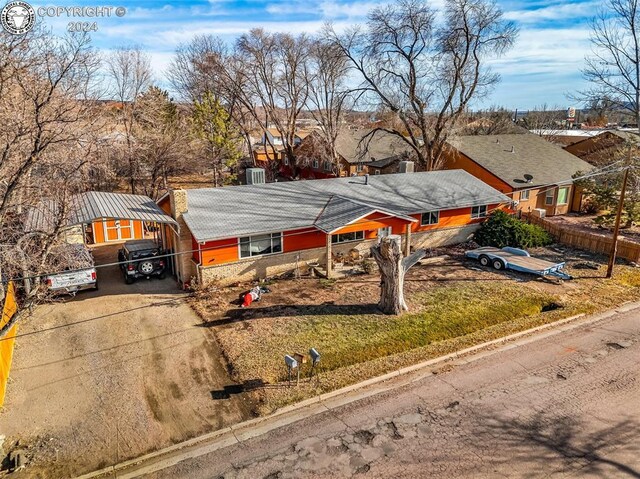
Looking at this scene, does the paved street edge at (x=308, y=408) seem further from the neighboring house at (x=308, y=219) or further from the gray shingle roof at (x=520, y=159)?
the gray shingle roof at (x=520, y=159)

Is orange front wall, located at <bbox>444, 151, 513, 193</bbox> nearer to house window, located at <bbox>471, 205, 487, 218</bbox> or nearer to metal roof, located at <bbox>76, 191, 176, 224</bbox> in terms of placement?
house window, located at <bbox>471, 205, 487, 218</bbox>

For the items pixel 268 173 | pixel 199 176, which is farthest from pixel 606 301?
pixel 199 176

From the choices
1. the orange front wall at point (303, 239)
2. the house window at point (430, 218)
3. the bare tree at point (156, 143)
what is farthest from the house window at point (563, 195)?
the bare tree at point (156, 143)

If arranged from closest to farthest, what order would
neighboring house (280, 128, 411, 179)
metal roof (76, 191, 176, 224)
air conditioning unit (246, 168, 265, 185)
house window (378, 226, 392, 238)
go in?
metal roof (76, 191, 176, 224)
house window (378, 226, 392, 238)
air conditioning unit (246, 168, 265, 185)
neighboring house (280, 128, 411, 179)

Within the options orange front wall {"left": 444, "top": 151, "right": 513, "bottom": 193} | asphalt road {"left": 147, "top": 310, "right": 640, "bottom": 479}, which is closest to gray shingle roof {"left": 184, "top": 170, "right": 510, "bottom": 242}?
orange front wall {"left": 444, "top": 151, "right": 513, "bottom": 193}

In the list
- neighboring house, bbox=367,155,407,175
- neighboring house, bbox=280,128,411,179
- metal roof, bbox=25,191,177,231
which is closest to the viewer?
metal roof, bbox=25,191,177,231

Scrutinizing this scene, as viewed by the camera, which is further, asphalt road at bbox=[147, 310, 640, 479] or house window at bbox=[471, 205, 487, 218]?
house window at bbox=[471, 205, 487, 218]
